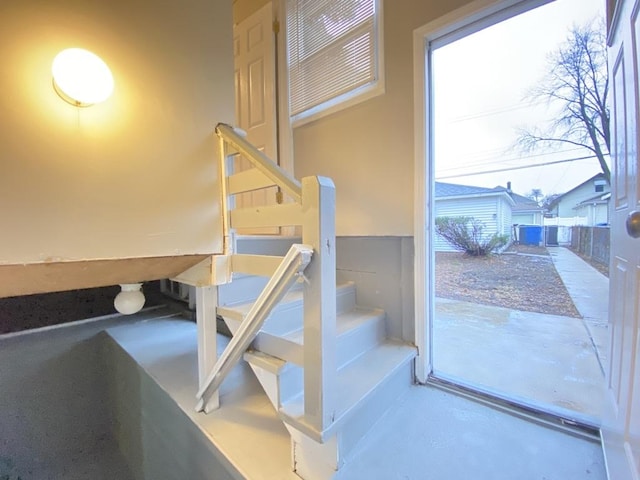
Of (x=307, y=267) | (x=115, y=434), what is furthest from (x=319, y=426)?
(x=115, y=434)

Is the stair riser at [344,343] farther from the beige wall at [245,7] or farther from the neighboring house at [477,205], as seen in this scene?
the beige wall at [245,7]

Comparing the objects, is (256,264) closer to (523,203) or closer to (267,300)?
(267,300)

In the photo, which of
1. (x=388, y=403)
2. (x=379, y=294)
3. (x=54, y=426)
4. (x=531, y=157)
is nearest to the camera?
(x=388, y=403)

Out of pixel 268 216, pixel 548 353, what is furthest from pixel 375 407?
pixel 548 353

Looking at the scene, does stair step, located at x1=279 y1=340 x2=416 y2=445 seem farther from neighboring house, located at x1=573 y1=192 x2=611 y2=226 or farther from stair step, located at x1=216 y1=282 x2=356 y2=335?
neighboring house, located at x1=573 y1=192 x2=611 y2=226

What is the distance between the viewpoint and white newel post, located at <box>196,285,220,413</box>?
132cm

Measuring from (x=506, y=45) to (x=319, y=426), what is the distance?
2000 mm

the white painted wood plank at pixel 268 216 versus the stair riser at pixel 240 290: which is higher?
the white painted wood plank at pixel 268 216

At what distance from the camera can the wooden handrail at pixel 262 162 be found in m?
0.95

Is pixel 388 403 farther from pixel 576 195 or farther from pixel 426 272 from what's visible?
pixel 576 195

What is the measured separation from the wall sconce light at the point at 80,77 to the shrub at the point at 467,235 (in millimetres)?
1681

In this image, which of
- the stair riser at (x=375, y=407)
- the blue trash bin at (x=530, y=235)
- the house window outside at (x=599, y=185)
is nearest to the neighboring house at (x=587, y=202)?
the house window outside at (x=599, y=185)

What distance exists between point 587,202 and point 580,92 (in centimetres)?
52

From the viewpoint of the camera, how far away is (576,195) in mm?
1382
